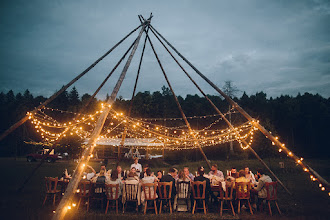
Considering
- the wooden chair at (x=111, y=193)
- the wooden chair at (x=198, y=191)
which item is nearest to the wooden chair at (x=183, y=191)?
the wooden chair at (x=198, y=191)

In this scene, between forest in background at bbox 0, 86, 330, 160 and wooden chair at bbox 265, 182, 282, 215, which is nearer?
wooden chair at bbox 265, 182, 282, 215

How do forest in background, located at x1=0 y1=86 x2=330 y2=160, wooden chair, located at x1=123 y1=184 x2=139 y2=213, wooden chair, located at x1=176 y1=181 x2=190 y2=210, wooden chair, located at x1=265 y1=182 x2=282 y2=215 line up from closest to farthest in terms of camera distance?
wooden chair, located at x1=265 y1=182 x2=282 y2=215 < wooden chair, located at x1=123 y1=184 x2=139 y2=213 < wooden chair, located at x1=176 y1=181 x2=190 y2=210 < forest in background, located at x1=0 y1=86 x2=330 y2=160

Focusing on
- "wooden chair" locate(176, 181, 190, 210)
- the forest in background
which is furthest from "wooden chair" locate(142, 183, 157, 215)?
the forest in background

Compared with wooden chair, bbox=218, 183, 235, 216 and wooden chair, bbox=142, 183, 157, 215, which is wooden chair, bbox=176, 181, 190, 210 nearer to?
wooden chair, bbox=142, 183, 157, 215

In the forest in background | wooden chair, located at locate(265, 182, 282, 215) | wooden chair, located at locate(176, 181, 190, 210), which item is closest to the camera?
wooden chair, located at locate(265, 182, 282, 215)

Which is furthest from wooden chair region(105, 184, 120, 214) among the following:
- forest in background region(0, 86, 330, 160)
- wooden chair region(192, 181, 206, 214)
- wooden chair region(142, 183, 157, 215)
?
forest in background region(0, 86, 330, 160)

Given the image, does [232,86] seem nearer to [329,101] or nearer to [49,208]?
[329,101]

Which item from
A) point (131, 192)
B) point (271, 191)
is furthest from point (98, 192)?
point (271, 191)

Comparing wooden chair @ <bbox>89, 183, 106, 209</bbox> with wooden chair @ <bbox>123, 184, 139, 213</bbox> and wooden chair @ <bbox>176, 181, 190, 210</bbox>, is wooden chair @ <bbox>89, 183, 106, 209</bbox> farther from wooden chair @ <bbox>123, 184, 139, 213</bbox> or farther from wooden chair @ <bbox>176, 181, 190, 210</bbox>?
wooden chair @ <bbox>176, 181, 190, 210</bbox>

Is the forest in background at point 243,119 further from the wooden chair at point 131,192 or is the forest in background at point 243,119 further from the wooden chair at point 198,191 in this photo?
the wooden chair at point 131,192

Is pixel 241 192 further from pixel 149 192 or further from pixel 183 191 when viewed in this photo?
pixel 149 192

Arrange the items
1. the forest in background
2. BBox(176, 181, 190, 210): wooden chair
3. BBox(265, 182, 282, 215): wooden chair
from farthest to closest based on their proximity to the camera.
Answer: the forest in background, BBox(176, 181, 190, 210): wooden chair, BBox(265, 182, 282, 215): wooden chair

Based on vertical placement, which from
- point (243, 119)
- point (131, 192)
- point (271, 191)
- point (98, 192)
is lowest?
point (98, 192)

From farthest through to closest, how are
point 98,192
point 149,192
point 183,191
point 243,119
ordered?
point 243,119 < point 98,192 < point 183,191 < point 149,192
